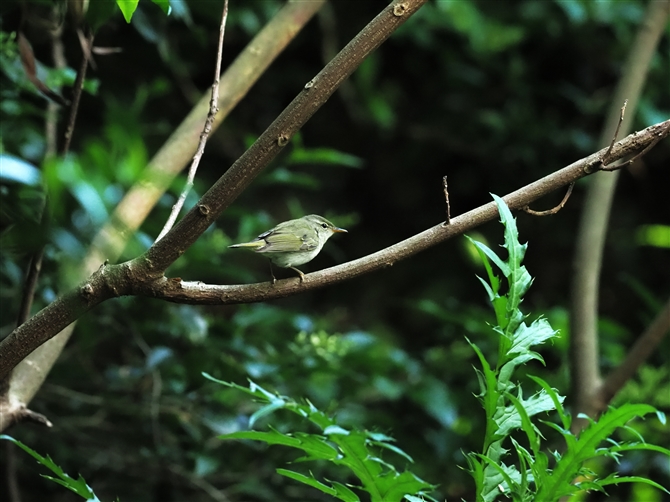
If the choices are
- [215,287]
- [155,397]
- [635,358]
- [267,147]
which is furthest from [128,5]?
[635,358]

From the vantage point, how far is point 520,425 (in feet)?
4.01

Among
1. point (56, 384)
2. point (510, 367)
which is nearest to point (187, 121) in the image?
point (56, 384)

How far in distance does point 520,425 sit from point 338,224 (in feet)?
7.70

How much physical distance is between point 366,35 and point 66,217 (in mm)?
636

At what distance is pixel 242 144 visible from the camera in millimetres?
4195

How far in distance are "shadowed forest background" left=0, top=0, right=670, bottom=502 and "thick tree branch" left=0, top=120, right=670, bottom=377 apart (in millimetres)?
65

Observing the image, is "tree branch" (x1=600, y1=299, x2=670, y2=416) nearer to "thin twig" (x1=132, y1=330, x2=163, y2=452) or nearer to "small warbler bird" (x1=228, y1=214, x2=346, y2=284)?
"small warbler bird" (x1=228, y1=214, x2=346, y2=284)

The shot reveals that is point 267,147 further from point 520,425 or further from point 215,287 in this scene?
point 520,425

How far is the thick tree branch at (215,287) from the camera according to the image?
1322 mm

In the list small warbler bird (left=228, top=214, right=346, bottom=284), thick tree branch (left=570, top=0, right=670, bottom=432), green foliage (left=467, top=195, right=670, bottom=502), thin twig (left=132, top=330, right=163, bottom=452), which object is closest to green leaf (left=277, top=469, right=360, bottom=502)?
green foliage (left=467, top=195, right=670, bottom=502)

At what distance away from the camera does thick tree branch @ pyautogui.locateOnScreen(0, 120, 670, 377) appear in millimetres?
1322

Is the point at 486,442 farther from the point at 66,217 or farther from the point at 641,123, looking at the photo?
the point at 641,123

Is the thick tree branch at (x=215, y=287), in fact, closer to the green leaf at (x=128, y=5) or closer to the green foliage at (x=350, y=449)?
the green foliage at (x=350, y=449)

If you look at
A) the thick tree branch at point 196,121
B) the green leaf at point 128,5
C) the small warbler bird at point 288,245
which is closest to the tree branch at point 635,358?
the small warbler bird at point 288,245
